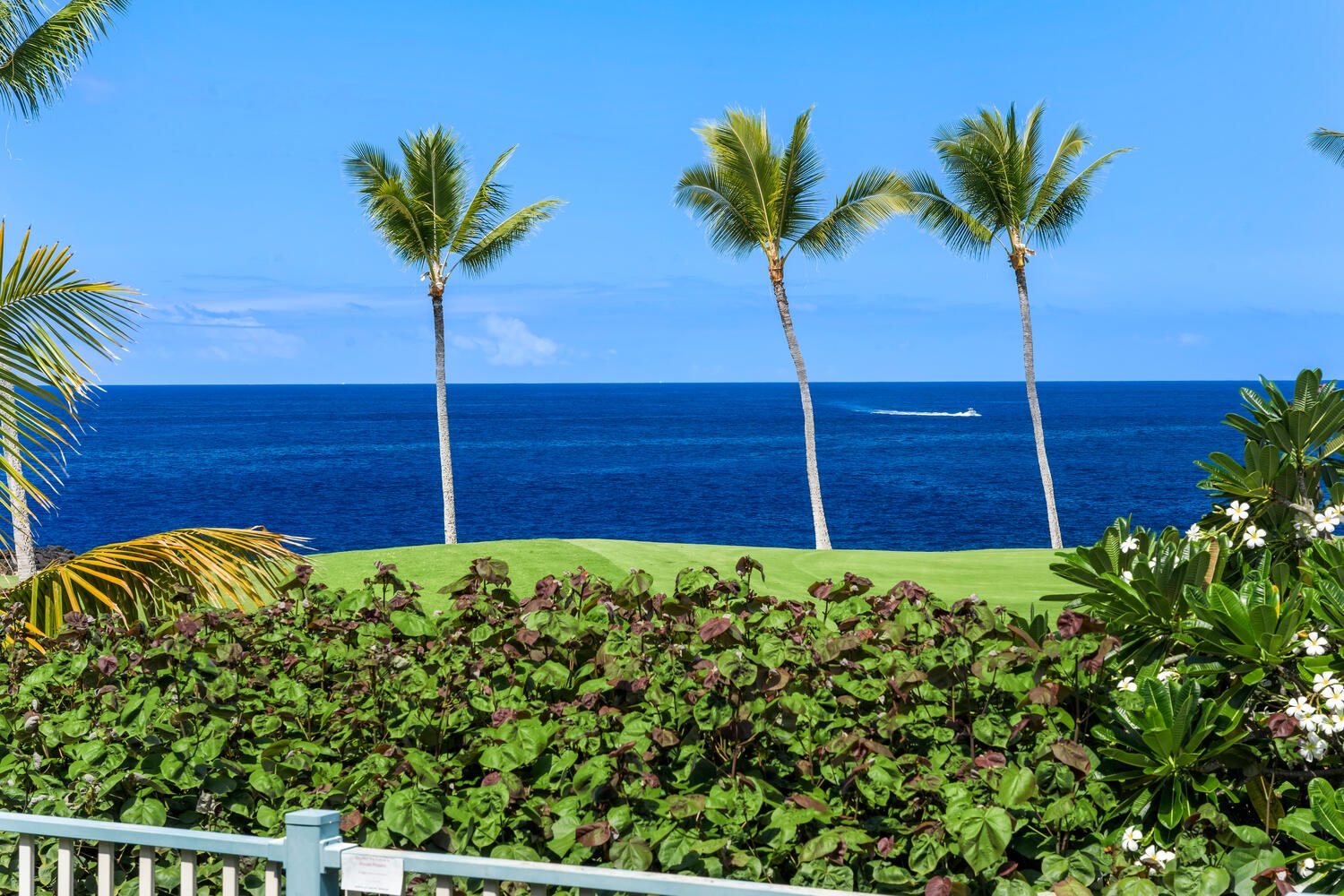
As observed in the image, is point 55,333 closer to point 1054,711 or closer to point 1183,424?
point 1054,711

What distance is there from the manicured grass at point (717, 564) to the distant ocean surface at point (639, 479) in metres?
15.2

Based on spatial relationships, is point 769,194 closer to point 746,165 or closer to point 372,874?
point 746,165

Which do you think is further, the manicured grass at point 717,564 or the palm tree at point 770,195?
the palm tree at point 770,195

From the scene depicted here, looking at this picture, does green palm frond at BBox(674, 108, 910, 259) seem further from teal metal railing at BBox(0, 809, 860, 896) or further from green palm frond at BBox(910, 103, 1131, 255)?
teal metal railing at BBox(0, 809, 860, 896)

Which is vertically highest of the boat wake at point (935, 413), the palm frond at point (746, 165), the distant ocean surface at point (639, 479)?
the palm frond at point (746, 165)

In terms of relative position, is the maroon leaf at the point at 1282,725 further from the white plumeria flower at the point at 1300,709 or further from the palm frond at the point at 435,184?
the palm frond at the point at 435,184

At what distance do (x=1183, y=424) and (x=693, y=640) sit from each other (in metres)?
131

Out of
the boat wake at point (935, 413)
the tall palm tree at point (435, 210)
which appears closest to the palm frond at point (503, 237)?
the tall palm tree at point (435, 210)

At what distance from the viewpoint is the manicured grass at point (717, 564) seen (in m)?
7.80

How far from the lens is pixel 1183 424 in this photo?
11912 centimetres

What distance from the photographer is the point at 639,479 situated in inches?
2798

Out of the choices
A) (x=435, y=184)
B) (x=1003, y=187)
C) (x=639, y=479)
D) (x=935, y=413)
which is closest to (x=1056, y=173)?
(x=1003, y=187)

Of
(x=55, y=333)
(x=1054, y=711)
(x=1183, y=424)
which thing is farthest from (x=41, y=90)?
(x=1183, y=424)

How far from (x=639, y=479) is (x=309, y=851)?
68.7 meters
